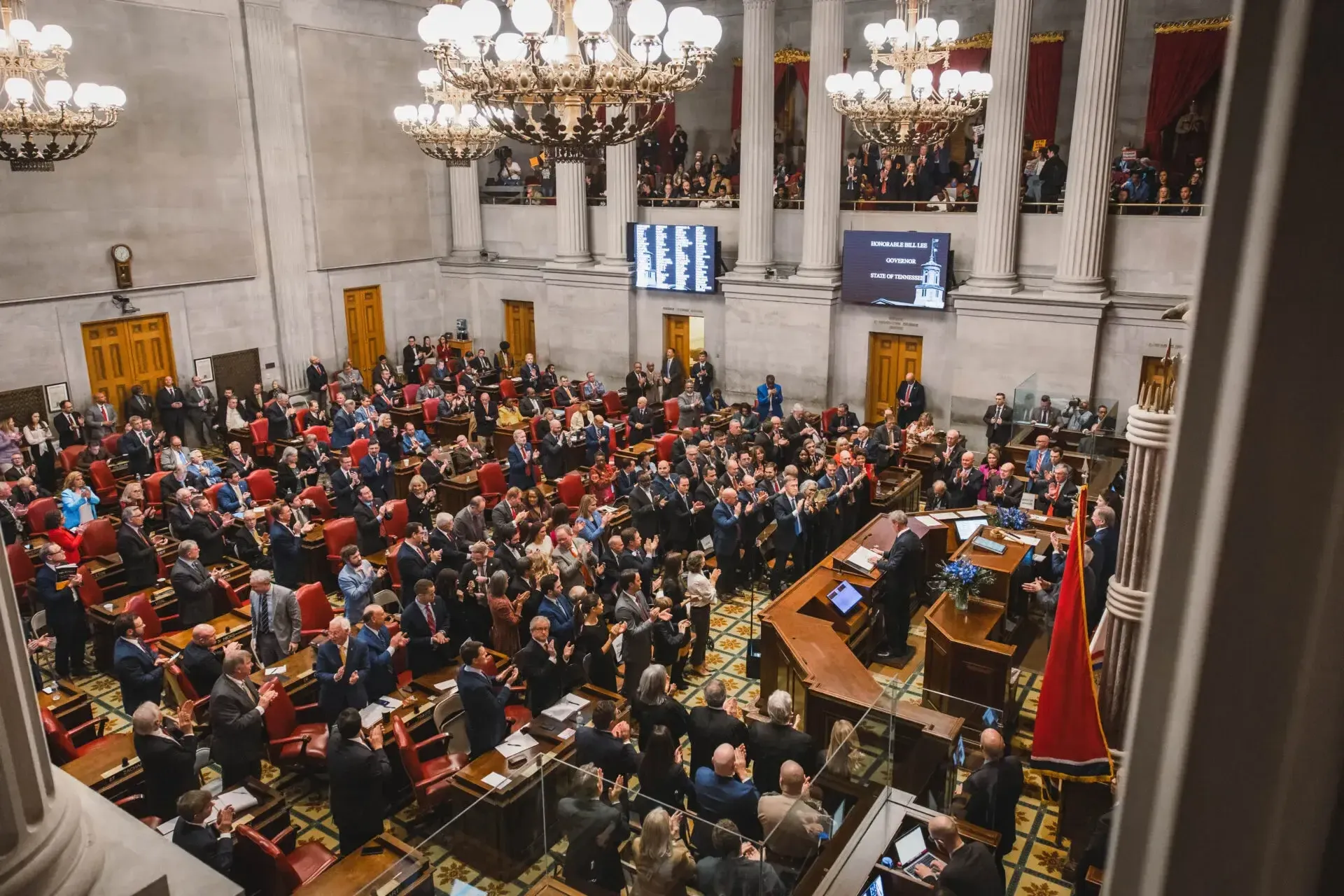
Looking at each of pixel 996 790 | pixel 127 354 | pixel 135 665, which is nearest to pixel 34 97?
pixel 127 354

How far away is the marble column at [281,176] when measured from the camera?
18.4m

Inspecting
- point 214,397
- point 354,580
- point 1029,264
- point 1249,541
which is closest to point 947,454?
point 1029,264

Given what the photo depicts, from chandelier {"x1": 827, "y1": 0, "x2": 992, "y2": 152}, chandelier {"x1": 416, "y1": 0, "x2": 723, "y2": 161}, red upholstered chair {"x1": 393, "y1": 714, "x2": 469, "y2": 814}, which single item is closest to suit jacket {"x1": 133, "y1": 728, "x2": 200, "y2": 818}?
red upholstered chair {"x1": 393, "y1": 714, "x2": 469, "y2": 814}

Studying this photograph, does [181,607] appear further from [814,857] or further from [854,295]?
[854,295]

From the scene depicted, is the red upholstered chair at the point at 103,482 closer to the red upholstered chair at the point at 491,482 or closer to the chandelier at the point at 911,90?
the red upholstered chair at the point at 491,482

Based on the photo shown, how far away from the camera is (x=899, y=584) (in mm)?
9375

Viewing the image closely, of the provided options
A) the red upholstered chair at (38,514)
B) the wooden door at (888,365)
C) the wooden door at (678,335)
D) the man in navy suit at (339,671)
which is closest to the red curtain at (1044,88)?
the wooden door at (888,365)

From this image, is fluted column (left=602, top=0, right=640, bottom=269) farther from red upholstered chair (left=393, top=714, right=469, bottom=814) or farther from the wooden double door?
red upholstered chair (left=393, top=714, right=469, bottom=814)

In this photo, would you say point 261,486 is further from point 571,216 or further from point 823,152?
point 823,152

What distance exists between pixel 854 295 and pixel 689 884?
13.4 meters

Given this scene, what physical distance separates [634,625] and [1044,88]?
14.5 m

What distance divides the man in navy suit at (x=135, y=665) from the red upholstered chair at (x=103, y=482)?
620 centimetres

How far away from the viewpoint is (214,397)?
715 inches

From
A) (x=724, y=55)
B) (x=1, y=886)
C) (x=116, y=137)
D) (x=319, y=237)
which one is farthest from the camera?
(x=724, y=55)
